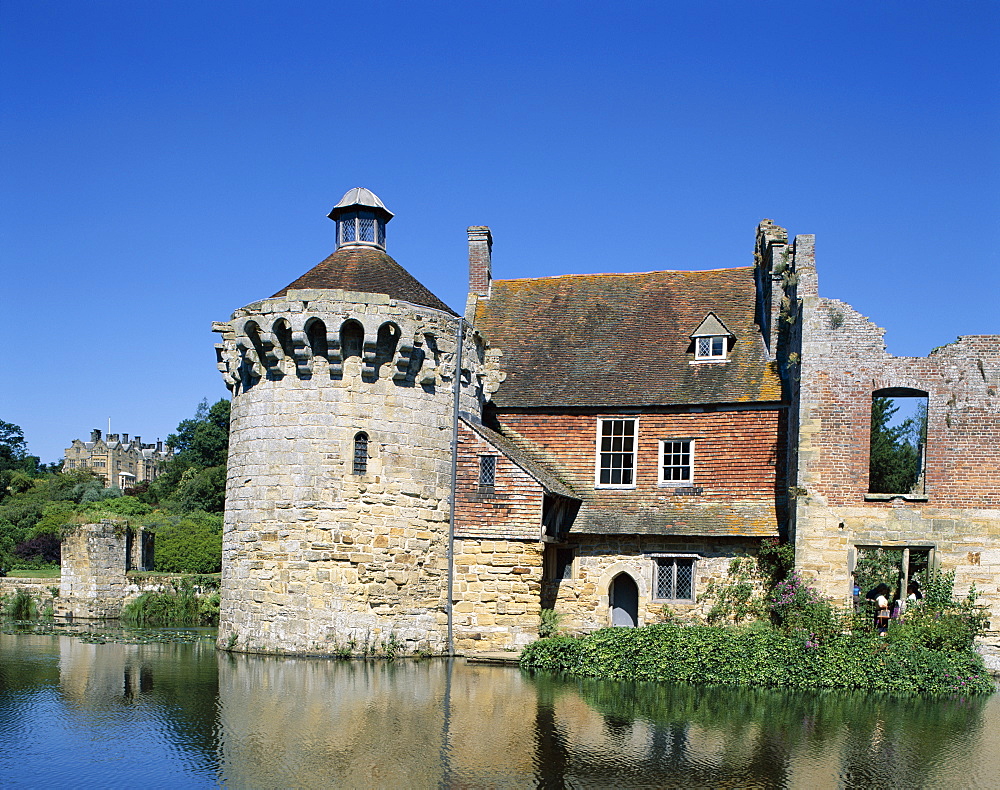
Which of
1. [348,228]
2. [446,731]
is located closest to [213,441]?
[348,228]

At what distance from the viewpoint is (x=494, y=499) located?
69.4ft

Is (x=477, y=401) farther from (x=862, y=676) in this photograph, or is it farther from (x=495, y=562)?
(x=862, y=676)

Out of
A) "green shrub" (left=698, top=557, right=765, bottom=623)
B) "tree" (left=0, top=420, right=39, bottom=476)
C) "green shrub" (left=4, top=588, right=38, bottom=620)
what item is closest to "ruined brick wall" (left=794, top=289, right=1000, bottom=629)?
"green shrub" (left=698, top=557, right=765, bottom=623)

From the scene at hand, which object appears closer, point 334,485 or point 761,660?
point 761,660

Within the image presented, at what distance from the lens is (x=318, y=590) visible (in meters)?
19.8

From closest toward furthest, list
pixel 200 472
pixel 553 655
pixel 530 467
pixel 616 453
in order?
pixel 553 655
pixel 530 467
pixel 616 453
pixel 200 472

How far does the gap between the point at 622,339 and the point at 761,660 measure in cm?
1017

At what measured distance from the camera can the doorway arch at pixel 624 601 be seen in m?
24.1

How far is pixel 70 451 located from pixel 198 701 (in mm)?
112078

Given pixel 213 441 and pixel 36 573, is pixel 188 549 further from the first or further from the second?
pixel 213 441

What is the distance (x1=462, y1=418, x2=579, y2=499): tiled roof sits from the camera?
21047 millimetres

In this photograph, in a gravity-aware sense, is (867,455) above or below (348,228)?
below

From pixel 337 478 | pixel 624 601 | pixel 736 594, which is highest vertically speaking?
pixel 337 478

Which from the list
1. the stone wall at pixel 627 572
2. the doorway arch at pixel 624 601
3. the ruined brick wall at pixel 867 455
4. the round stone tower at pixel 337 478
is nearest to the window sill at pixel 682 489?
the stone wall at pixel 627 572
